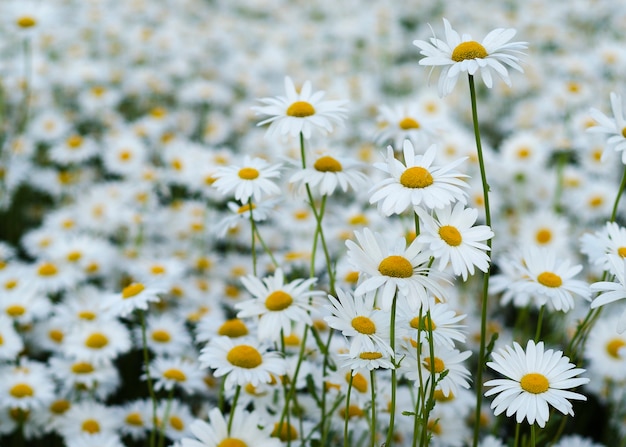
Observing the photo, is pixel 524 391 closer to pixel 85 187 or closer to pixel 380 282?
pixel 380 282

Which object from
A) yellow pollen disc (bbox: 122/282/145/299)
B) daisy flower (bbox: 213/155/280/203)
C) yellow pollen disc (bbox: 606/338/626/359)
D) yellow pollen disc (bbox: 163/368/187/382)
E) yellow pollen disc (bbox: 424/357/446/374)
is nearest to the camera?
yellow pollen disc (bbox: 424/357/446/374)

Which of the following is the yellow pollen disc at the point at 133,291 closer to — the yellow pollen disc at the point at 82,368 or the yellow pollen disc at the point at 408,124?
the yellow pollen disc at the point at 82,368

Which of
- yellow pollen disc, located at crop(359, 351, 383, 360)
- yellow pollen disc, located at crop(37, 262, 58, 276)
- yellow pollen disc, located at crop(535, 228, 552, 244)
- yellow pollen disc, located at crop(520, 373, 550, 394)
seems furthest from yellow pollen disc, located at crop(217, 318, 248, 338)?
yellow pollen disc, located at crop(535, 228, 552, 244)

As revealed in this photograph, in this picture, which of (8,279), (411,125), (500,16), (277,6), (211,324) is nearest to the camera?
(211,324)

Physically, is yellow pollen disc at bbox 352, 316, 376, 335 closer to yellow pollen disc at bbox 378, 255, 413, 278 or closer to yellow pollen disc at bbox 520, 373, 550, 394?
yellow pollen disc at bbox 378, 255, 413, 278

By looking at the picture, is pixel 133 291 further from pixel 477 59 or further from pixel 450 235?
pixel 477 59

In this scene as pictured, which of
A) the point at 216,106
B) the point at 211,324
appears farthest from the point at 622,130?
the point at 216,106

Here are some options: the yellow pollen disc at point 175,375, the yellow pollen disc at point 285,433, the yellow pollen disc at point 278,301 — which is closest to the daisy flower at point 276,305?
the yellow pollen disc at point 278,301

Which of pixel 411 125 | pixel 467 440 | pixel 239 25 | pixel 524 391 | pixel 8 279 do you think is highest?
pixel 239 25
